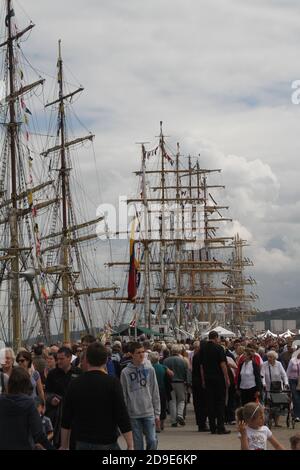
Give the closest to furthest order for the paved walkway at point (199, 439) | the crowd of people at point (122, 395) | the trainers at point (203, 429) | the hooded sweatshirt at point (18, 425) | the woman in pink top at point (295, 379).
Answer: the hooded sweatshirt at point (18, 425) → the crowd of people at point (122, 395) → the paved walkway at point (199, 439) → the woman in pink top at point (295, 379) → the trainers at point (203, 429)

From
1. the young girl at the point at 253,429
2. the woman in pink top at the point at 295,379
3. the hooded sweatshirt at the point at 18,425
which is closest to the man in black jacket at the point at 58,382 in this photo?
the young girl at the point at 253,429

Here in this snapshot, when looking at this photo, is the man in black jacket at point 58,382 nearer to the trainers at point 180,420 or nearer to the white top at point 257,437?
the white top at point 257,437

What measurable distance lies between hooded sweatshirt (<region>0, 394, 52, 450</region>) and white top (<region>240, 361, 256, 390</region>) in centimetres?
1226

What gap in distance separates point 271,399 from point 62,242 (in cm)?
5617

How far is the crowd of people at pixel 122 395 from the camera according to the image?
8.77m

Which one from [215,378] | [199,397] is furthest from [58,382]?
[199,397]

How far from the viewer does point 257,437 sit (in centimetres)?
1060

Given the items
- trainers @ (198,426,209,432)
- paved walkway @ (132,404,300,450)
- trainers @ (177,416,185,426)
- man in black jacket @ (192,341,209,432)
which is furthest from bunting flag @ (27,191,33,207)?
trainers @ (198,426,209,432)

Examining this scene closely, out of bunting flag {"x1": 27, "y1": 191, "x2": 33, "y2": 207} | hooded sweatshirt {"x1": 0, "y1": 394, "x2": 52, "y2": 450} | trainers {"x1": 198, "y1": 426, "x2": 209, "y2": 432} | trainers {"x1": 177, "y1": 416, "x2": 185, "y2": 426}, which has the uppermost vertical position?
bunting flag {"x1": 27, "y1": 191, "x2": 33, "y2": 207}

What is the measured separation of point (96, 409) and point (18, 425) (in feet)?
2.32

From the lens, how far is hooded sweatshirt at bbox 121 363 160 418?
12.5m

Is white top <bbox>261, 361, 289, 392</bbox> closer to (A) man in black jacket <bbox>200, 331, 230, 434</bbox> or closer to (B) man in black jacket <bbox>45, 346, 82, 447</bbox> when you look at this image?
(A) man in black jacket <bbox>200, 331, 230, 434</bbox>
